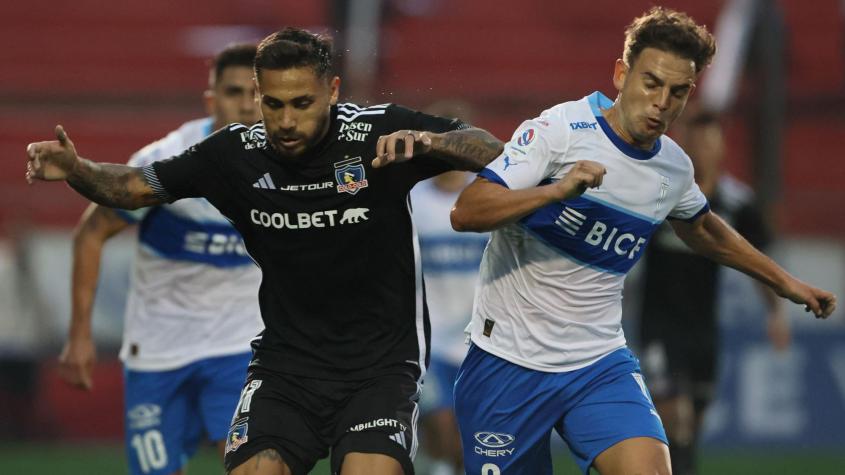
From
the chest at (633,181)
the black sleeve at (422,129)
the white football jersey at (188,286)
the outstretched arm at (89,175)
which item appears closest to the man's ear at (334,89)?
the black sleeve at (422,129)

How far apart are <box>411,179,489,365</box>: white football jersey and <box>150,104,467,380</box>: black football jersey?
139 inches

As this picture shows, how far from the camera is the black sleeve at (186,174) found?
16.7 ft

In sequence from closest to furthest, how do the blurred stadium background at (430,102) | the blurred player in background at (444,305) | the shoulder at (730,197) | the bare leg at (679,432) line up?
the bare leg at (679,432), the blurred player in background at (444,305), the shoulder at (730,197), the blurred stadium background at (430,102)

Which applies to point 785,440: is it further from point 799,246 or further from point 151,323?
point 151,323

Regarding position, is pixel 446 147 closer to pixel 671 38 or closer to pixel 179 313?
pixel 671 38

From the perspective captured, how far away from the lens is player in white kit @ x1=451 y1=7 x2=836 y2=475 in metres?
5.15

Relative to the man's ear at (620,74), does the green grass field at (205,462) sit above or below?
below

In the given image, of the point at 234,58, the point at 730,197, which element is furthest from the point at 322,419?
the point at 730,197

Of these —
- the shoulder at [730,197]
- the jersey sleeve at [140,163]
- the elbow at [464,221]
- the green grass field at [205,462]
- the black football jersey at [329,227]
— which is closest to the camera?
the elbow at [464,221]

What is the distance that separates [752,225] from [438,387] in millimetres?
2402

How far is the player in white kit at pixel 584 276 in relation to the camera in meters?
5.15

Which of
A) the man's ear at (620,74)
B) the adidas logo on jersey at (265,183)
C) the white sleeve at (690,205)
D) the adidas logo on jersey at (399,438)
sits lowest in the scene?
the adidas logo on jersey at (399,438)

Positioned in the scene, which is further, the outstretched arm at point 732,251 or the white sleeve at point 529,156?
the outstretched arm at point 732,251

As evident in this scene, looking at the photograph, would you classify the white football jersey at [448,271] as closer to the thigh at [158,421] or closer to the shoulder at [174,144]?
the shoulder at [174,144]
